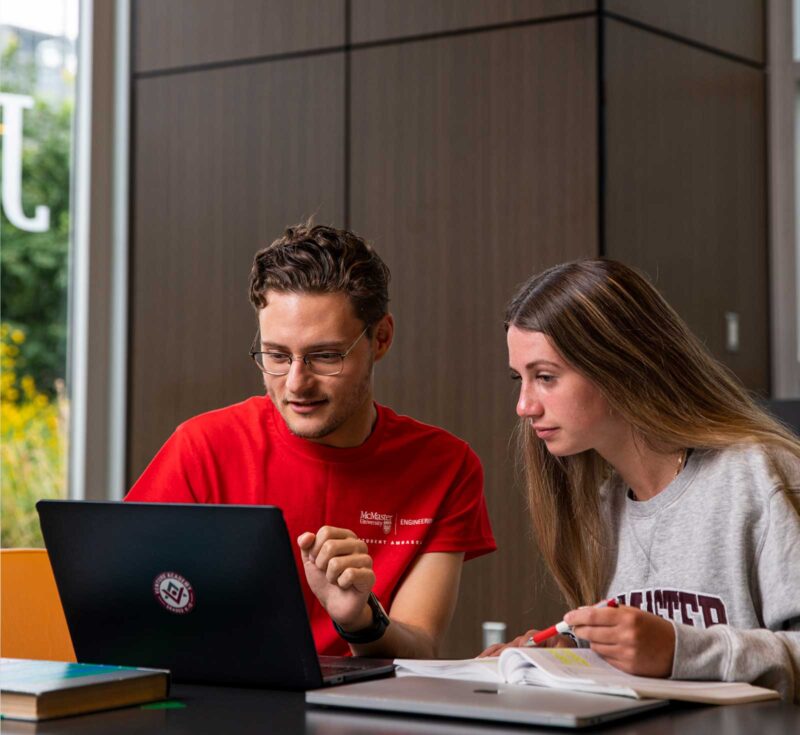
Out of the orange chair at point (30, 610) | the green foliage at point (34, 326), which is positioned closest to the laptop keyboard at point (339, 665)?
the orange chair at point (30, 610)

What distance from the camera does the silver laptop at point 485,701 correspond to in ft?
3.82

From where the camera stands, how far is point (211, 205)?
3.97 metres

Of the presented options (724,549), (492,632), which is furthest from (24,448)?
(724,549)

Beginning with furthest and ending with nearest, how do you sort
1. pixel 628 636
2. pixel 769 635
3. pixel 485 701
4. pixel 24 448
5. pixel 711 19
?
pixel 24 448
pixel 711 19
pixel 769 635
pixel 628 636
pixel 485 701

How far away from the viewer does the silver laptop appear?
116cm

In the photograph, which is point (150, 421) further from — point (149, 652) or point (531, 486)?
point (149, 652)

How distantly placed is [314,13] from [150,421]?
4.33 feet

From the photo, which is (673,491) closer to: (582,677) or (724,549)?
(724,549)

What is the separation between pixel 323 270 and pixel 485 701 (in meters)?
0.89

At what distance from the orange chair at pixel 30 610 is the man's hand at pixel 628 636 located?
35.4 inches

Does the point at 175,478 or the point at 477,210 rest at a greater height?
the point at 477,210

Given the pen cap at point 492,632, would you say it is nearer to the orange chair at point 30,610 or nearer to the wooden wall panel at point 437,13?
the orange chair at point 30,610

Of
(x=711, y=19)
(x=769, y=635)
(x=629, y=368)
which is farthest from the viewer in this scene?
(x=711, y=19)

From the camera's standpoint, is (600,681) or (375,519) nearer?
(600,681)
